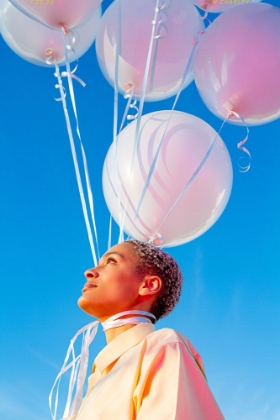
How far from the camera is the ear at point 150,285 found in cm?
228

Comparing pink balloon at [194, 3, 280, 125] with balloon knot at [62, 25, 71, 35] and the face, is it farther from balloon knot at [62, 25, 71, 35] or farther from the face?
the face

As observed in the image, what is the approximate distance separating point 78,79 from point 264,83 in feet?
3.46

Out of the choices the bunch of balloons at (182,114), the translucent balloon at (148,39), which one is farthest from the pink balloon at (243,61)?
the translucent balloon at (148,39)

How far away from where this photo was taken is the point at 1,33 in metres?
3.62

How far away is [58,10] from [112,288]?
1.69 meters

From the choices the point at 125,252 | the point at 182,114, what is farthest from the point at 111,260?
the point at 182,114

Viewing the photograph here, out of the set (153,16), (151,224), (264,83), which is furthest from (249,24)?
(151,224)

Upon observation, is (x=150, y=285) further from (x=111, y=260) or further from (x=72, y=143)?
(x=72, y=143)

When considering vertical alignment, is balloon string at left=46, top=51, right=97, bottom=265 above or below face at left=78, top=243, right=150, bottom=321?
above

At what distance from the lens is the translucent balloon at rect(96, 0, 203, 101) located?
3.33 metres

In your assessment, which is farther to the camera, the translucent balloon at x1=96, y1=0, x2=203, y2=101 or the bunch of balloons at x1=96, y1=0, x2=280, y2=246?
the translucent balloon at x1=96, y1=0, x2=203, y2=101

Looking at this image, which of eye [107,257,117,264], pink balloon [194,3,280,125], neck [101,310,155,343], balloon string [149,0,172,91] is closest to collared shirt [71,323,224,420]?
neck [101,310,155,343]

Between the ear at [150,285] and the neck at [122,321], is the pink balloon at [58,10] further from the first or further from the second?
the neck at [122,321]

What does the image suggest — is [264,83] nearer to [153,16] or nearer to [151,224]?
[153,16]
